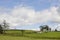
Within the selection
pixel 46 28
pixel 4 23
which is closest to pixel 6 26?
pixel 4 23

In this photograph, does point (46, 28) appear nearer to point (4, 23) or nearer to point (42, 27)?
point (42, 27)

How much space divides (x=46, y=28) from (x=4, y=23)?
38309 mm

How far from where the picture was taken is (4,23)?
254ft

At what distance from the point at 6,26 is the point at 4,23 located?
176 centimetres

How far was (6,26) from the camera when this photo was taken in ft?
253

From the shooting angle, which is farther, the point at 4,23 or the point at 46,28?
the point at 46,28

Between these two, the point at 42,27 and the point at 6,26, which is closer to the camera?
the point at 6,26

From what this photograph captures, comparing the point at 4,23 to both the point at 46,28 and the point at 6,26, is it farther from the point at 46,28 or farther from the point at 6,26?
the point at 46,28

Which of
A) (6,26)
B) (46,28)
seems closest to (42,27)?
(46,28)

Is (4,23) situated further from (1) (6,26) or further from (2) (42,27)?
(2) (42,27)

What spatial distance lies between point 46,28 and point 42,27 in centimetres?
324

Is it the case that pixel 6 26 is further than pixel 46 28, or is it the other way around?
pixel 46 28

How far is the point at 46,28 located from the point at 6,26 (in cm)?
3773
